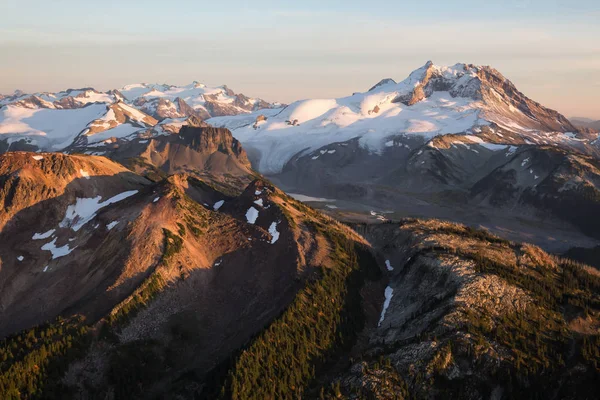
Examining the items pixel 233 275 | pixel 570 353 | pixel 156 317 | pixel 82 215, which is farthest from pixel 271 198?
pixel 570 353

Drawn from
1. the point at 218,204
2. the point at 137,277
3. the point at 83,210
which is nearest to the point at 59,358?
the point at 137,277

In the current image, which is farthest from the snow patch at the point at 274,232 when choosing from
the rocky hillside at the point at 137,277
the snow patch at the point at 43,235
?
the snow patch at the point at 43,235

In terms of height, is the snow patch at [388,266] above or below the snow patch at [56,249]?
below

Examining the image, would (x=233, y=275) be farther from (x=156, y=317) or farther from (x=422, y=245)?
(x=422, y=245)

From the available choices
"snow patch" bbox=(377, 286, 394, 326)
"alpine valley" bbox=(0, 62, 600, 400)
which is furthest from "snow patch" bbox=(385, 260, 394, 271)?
"snow patch" bbox=(377, 286, 394, 326)

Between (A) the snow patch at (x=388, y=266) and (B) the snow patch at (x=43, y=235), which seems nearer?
(B) the snow patch at (x=43, y=235)

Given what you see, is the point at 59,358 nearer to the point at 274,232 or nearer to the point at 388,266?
the point at 274,232

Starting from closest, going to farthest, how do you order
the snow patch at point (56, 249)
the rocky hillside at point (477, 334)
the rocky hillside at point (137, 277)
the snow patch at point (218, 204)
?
the rocky hillside at point (477, 334)
the rocky hillside at point (137, 277)
the snow patch at point (56, 249)
the snow patch at point (218, 204)

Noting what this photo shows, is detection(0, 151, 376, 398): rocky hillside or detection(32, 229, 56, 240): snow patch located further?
detection(32, 229, 56, 240): snow patch

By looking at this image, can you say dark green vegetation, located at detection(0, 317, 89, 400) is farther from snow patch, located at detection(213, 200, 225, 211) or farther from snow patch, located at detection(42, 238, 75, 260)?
snow patch, located at detection(213, 200, 225, 211)

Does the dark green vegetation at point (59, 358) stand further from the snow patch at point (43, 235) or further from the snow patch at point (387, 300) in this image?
the snow patch at point (387, 300)

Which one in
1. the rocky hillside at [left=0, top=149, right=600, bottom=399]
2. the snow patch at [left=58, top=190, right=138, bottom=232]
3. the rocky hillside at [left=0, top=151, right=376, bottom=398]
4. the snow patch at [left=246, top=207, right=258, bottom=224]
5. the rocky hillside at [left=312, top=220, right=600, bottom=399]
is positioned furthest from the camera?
the snow patch at [left=246, top=207, right=258, bottom=224]
